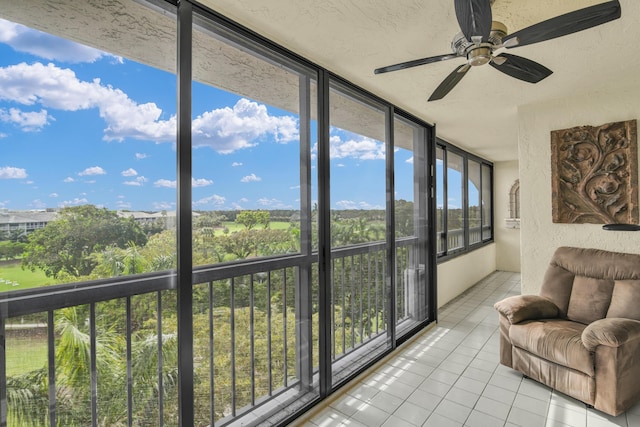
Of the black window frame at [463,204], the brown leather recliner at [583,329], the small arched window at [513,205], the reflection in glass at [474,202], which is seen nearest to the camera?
the brown leather recliner at [583,329]

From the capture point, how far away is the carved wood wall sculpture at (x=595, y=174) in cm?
262

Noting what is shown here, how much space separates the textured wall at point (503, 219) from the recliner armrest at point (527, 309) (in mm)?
4423

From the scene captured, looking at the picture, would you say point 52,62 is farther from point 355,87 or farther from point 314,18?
point 355,87

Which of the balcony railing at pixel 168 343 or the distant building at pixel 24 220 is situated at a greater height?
the distant building at pixel 24 220

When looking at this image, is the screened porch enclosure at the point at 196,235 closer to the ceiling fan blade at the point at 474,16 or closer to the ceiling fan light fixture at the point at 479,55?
the ceiling fan light fixture at the point at 479,55

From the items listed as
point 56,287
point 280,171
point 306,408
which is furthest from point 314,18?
point 306,408

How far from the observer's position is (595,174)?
2.75 metres

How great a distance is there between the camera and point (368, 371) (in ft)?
8.72

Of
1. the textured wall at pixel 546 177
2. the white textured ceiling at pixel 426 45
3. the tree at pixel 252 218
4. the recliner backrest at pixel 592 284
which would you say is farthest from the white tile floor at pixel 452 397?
the white textured ceiling at pixel 426 45

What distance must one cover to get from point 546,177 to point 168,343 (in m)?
3.46

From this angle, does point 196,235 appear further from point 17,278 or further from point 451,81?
point 451,81

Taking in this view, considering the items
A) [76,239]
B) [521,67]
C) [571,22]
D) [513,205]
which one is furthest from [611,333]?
[513,205]

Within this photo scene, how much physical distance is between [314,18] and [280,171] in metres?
0.90

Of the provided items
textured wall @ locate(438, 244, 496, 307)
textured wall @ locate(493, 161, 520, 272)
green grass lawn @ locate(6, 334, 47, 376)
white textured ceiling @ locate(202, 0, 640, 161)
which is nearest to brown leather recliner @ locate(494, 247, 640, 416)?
white textured ceiling @ locate(202, 0, 640, 161)
